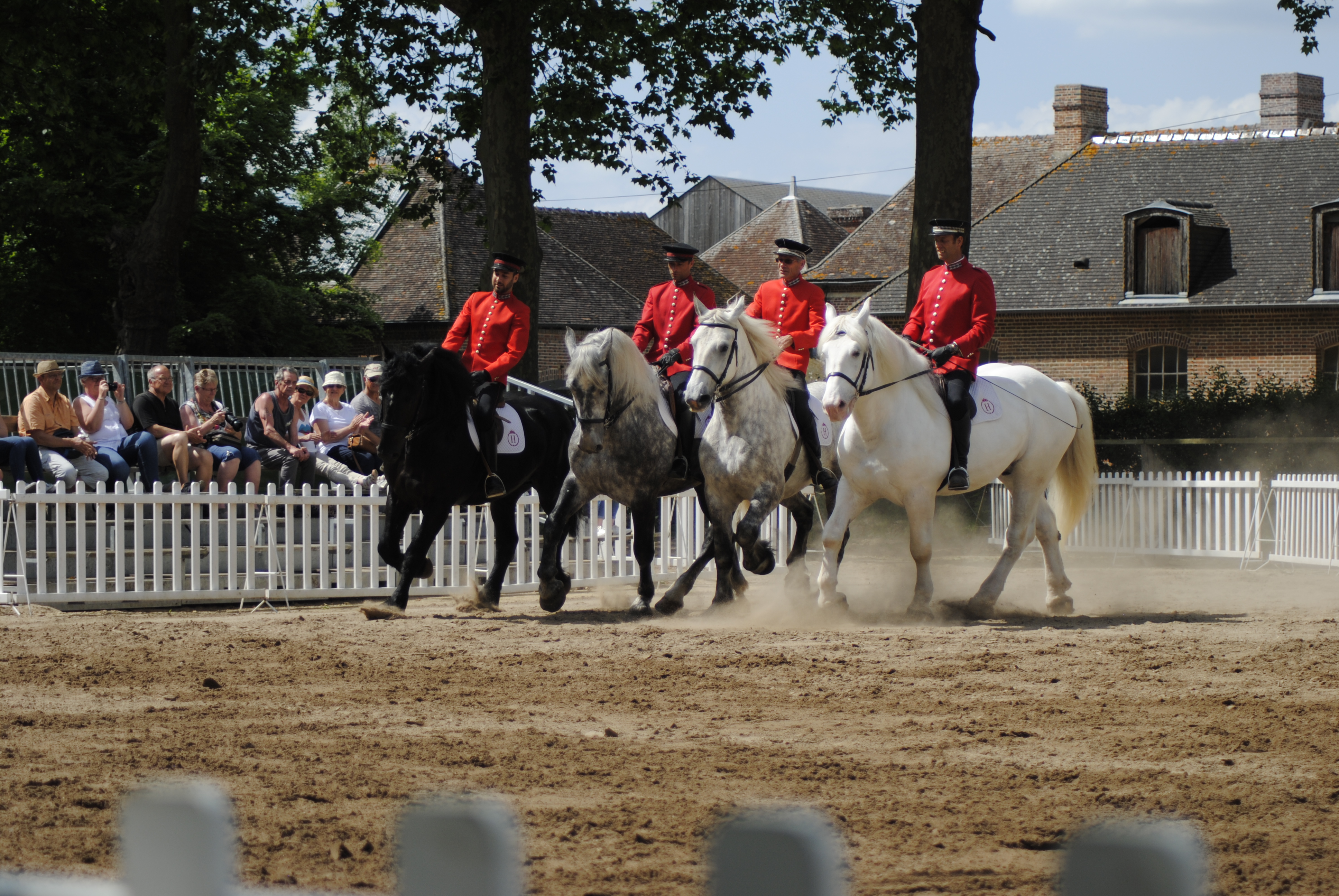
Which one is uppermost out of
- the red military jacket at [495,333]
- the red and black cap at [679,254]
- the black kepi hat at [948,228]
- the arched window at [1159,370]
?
the arched window at [1159,370]

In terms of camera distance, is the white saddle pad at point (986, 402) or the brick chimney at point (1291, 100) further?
the brick chimney at point (1291, 100)

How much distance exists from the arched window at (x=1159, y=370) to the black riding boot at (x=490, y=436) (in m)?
25.6

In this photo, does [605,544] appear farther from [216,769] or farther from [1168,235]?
[1168,235]

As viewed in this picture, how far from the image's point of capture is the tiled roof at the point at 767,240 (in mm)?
56406

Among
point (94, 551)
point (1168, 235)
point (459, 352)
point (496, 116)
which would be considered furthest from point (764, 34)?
point (1168, 235)

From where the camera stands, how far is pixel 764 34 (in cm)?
2112

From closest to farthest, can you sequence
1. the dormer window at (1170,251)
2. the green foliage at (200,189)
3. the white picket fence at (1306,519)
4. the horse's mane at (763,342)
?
the horse's mane at (763,342), the white picket fence at (1306,519), the green foliage at (200,189), the dormer window at (1170,251)

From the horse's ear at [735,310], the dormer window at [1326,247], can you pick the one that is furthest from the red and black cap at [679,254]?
the dormer window at [1326,247]

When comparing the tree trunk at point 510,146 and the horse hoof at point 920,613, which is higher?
the tree trunk at point 510,146

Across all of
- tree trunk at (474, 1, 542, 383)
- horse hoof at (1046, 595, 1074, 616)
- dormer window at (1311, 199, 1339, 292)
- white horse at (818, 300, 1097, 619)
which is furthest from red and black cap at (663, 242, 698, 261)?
dormer window at (1311, 199, 1339, 292)

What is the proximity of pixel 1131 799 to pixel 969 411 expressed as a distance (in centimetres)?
561

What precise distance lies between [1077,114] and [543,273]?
17.5 metres

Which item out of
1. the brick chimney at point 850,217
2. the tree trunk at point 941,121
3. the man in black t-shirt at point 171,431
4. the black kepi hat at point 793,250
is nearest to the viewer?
the black kepi hat at point 793,250

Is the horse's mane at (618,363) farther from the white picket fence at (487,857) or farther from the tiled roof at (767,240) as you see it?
the tiled roof at (767,240)
